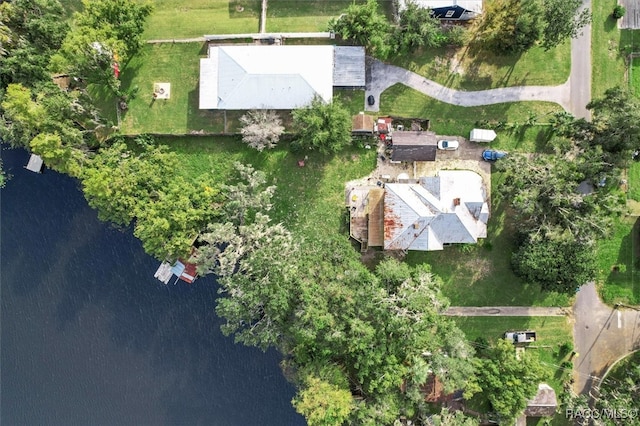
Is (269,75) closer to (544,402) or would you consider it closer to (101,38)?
(101,38)

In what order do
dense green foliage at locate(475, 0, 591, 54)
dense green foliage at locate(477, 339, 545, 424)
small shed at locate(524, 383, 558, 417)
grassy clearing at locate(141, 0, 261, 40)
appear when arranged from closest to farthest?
dense green foliage at locate(475, 0, 591, 54) < dense green foliage at locate(477, 339, 545, 424) < small shed at locate(524, 383, 558, 417) < grassy clearing at locate(141, 0, 261, 40)

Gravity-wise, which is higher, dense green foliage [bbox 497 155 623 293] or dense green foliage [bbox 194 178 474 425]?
dense green foliage [bbox 497 155 623 293]

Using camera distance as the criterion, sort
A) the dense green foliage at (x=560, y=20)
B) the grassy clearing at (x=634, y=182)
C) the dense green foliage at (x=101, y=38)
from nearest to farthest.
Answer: the dense green foliage at (x=560, y=20) < the dense green foliage at (x=101, y=38) < the grassy clearing at (x=634, y=182)

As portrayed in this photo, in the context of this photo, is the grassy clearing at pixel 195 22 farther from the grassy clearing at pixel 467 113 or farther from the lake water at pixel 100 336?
the lake water at pixel 100 336

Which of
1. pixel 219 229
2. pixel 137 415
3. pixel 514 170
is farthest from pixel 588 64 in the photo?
pixel 137 415

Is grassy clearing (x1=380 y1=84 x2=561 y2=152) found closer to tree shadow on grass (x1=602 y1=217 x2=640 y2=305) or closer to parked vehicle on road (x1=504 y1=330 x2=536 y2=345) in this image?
tree shadow on grass (x1=602 y1=217 x2=640 y2=305)

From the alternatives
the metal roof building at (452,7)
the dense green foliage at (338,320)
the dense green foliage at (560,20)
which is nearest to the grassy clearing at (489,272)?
the dense green foliage at (338,320)

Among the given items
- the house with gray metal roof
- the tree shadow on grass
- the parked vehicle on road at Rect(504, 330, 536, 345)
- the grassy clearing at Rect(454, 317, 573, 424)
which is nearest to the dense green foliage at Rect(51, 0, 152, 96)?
the house with gray metal roof
